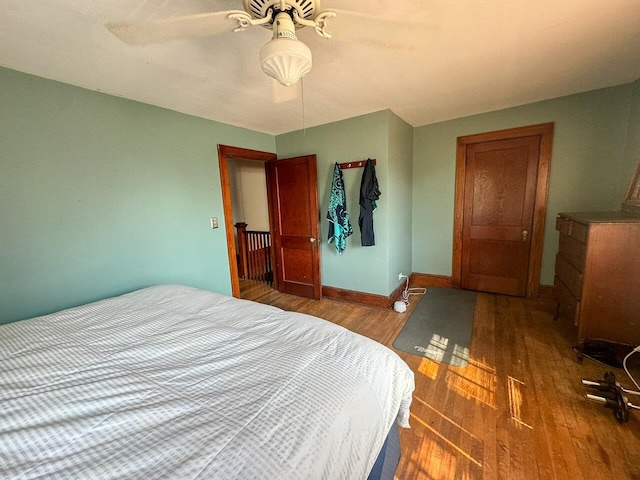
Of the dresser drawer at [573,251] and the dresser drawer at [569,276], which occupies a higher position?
the dresser drawer at [573,251]

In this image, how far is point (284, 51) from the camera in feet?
3.27

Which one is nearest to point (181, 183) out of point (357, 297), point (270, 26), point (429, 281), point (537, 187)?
point (270, 26)

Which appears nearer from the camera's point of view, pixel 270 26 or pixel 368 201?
pixel 270 26

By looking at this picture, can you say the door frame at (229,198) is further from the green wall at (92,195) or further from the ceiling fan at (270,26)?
the ceiling fan at (270,26)

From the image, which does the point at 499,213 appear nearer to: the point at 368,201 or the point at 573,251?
the point at 573,251

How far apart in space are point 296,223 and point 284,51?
2.40 m

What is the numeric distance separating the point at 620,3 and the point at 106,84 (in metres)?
3.16

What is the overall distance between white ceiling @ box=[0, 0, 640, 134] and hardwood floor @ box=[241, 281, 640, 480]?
86.4 inches

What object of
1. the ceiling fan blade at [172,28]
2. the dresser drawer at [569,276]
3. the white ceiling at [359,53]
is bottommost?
the dresser drawer at [569,276]

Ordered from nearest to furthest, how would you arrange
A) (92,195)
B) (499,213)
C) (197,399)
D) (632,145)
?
(197,399)
(92,195)
(632,145)
(499,213)

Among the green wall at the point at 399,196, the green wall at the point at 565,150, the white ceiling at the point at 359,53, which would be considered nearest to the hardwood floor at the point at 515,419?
the green wall at the point at 399,196

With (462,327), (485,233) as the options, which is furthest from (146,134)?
(485,233)

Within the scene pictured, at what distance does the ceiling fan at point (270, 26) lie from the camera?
3.31ft

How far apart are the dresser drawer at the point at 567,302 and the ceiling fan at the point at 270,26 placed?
253 cm
